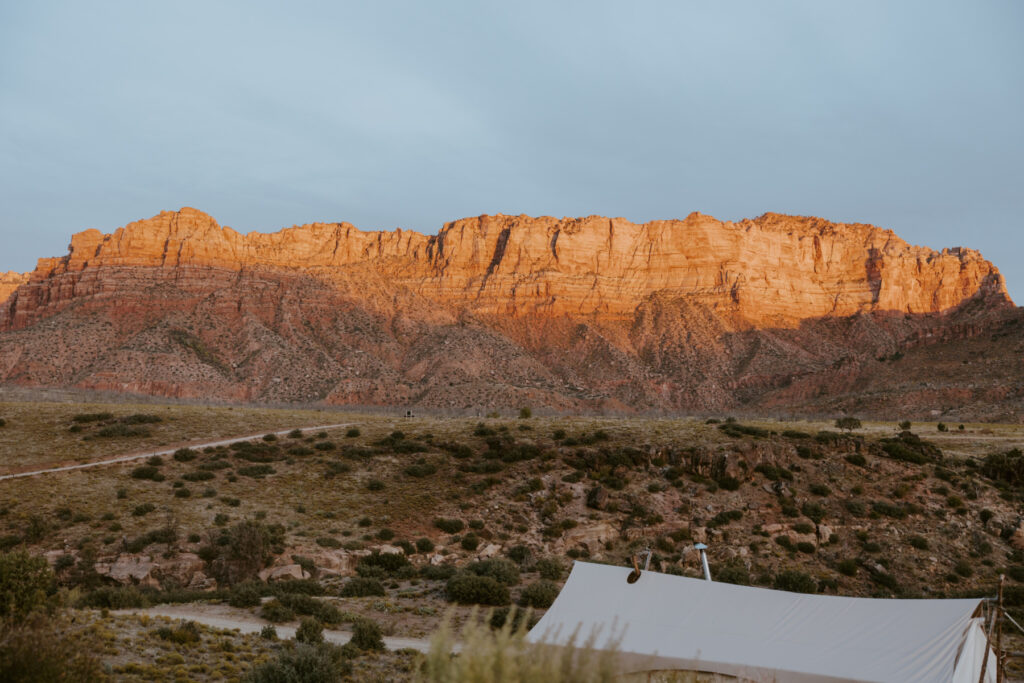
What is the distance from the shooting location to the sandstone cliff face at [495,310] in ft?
297

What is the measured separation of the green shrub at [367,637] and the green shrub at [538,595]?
5.17 metres

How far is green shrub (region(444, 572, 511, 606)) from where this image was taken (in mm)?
19734

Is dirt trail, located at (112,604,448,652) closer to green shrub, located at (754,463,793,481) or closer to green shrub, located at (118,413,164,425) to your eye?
green shrub, located at (754,463,793,481)

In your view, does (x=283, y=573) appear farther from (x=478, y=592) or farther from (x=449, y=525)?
(x=449, y=525)

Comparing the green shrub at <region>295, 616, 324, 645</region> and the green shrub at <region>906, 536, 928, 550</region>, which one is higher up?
the green shrub at <region>906, 536, 928, 550</region>

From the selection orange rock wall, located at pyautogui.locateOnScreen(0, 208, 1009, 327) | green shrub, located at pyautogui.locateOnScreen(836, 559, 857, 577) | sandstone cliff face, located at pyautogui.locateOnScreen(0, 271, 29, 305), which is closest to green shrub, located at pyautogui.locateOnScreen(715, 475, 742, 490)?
green shrub, located at pyautogui.locateOnScreen(836, 559, 857, 577)

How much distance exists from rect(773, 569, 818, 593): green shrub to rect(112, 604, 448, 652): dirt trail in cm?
1158

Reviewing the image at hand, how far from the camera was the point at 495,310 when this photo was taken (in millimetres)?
122188

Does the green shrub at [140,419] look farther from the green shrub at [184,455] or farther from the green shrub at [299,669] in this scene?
the green shrub at [299,669]

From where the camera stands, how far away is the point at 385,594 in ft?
67.5

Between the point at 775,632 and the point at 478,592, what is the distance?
10.1 m

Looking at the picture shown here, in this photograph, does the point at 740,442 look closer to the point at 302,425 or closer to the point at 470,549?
the point at 470,549

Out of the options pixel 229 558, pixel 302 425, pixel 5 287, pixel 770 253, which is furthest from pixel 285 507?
pixel 5 287

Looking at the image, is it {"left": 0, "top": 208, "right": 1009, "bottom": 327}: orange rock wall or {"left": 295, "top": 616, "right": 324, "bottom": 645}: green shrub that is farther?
{"left": 0, "top": 208, "right": 1009, "bottom": 327}: orange rock wall
